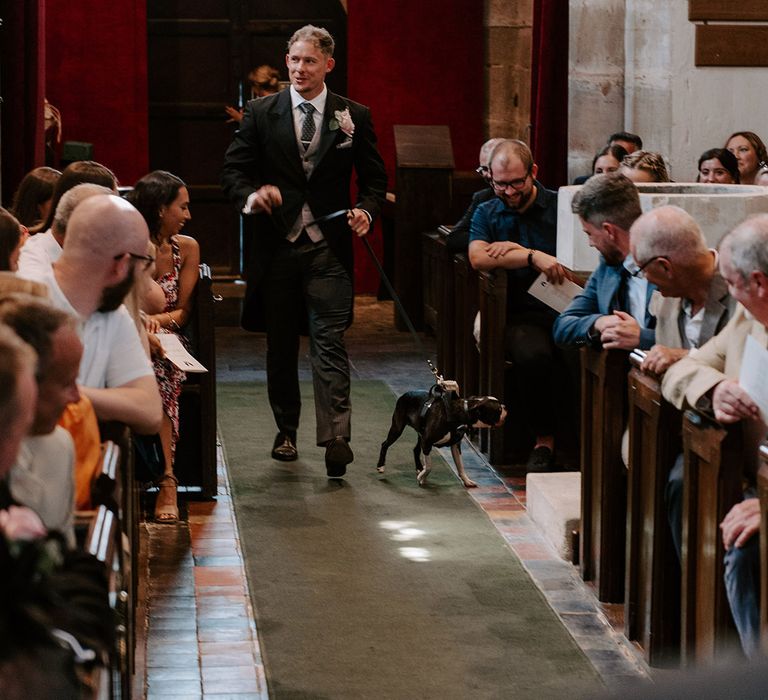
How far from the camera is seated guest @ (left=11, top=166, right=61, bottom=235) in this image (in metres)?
5.11

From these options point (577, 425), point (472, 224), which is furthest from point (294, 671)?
point (472, 224)

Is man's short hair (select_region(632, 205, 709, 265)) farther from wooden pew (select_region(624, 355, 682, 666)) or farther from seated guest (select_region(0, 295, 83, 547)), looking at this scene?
seated guest (select_region(0, 295, 83, 547))

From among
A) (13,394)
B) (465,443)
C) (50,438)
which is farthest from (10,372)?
(465,443)

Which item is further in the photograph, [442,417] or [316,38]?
[316,38]

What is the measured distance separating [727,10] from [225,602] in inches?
175

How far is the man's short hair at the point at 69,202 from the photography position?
3814 millimetres

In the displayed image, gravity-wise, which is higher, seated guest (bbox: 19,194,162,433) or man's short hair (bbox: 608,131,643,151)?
man's short hair (bbox: 608,131,643,151)

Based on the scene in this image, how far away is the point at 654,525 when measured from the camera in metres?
3.68

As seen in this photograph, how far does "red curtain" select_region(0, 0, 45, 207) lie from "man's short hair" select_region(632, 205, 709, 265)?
3.81 m

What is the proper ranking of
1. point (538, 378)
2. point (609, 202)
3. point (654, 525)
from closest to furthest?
point (654, 525) → point (609, 202) → point (538, 378)

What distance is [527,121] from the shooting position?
11.3m

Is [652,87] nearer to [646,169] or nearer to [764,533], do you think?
[646,169]

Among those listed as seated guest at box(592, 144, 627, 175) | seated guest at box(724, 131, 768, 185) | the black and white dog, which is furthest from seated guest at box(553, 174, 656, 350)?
seated guest at box(724, 131, 768, 185)

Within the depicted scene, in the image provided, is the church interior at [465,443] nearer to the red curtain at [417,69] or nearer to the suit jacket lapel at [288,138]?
the suit jacket lapel at [288,138]
